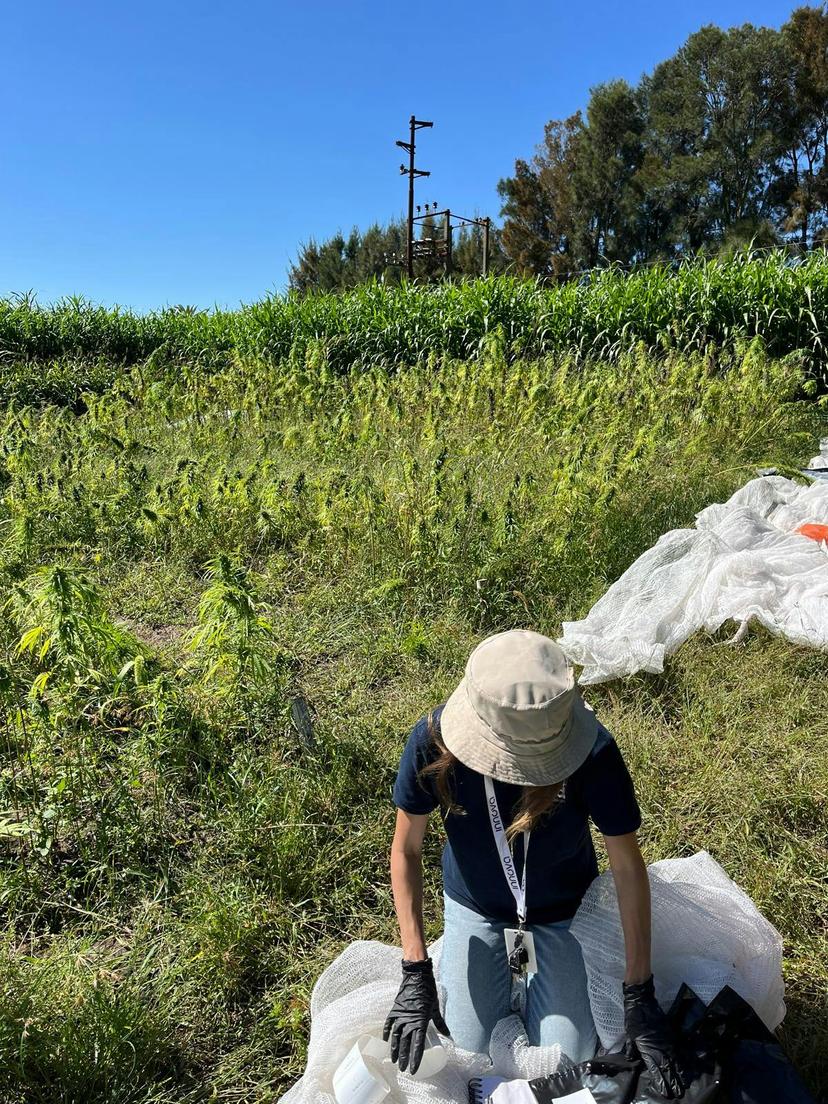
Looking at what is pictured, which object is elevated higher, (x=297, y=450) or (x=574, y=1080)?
(x=297, y=450)

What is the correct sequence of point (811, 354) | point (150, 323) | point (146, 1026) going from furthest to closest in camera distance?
point (150, 323), point (811, 354), point (146, 1026)

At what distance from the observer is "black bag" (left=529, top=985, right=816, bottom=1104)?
1344mm

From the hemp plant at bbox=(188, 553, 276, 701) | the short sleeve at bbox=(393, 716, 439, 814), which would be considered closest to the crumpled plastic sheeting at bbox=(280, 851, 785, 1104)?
the short sleeve at bbox=(393, 716, 439, 814)

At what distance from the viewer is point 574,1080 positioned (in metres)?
1.46

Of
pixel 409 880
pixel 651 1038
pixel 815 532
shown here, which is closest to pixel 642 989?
pixel 651 1038

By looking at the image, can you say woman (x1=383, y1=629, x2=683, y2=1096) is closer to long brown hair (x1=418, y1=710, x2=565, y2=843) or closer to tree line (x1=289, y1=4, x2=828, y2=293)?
long brown hair (x1=418, y1=710, x2=565, y2=843)

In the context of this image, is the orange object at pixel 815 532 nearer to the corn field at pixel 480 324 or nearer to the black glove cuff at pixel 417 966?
the black glove cuff at pixel 417 966

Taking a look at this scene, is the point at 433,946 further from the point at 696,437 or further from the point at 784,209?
the point at 784,209

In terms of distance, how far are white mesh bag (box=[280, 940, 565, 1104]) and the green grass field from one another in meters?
0.17

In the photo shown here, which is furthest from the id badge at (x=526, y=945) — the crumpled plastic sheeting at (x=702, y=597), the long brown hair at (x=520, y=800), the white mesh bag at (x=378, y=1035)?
the crumpled plastic sheeting at (x=702, y=597)

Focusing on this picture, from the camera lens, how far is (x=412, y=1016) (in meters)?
1.48

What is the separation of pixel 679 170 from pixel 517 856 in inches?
1604

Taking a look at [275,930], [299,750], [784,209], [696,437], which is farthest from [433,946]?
[784,209]

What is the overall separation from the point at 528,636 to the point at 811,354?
7651 mm
